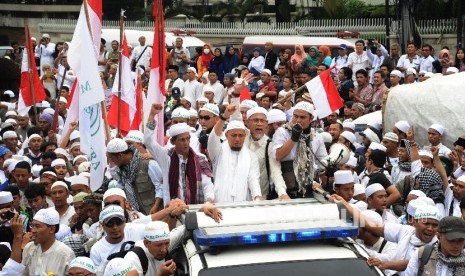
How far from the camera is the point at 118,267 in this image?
316 inches

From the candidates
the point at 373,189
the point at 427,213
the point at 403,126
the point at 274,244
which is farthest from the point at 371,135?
the point at 274,244

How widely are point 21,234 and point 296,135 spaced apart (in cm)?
254

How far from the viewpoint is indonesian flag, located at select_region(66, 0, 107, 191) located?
12.4 m

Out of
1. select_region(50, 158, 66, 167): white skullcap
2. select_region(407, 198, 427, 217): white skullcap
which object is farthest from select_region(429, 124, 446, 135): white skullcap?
select_region(50, 158, 66, 167): white skullcap

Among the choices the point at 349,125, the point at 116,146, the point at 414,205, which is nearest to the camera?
the point at 414,205

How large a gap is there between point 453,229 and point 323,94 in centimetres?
714

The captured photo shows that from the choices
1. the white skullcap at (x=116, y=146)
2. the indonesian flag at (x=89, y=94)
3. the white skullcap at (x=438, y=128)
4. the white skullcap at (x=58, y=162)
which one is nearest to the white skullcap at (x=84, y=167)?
the white skullcap at (x=58, y=162)

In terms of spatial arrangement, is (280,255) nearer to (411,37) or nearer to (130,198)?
(130,198)

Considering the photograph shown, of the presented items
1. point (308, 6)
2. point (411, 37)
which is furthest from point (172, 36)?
point (308, 6)

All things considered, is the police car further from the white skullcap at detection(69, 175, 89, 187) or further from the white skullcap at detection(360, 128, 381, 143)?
the white skullcap at detection(360, 128, 381, 143)

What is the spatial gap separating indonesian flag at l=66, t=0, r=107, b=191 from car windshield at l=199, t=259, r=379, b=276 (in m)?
4.70

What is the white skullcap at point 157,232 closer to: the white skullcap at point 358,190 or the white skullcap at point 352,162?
the white skullcap at point 358,190

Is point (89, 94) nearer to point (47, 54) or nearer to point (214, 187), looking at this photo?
point (214, 187)

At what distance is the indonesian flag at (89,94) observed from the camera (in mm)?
12359
